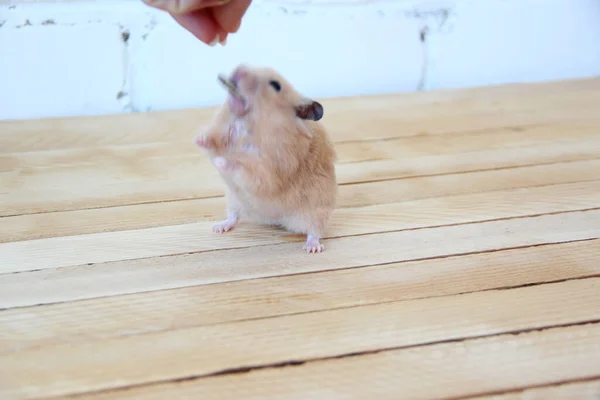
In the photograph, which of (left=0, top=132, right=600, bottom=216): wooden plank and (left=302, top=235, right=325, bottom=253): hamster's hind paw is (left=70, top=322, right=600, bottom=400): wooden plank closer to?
(left=302, top=235, right=325, bottom=253): hamster's hind paw

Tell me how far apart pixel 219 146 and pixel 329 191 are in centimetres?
28

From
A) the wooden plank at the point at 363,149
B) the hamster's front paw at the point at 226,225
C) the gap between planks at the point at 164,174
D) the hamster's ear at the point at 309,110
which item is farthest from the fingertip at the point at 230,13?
the wooden plank at the point at 363,149

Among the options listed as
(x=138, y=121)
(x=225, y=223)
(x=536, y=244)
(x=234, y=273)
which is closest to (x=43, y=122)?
(x=138, y=121)

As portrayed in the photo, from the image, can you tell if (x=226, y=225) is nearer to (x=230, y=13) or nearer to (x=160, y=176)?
(x=160, y=176)

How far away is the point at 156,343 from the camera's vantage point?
3.67 ft

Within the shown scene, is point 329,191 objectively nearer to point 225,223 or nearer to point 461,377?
point 225,223

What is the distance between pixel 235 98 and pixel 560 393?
2.81 ft

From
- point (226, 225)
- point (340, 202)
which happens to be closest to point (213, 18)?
point (226, 225)

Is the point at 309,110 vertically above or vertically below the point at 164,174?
above

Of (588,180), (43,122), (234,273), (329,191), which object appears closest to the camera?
(234,273)

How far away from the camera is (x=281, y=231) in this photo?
5.02 feet

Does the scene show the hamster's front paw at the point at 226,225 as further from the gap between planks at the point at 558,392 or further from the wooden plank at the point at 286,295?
the gap between planks at the point at 558,392

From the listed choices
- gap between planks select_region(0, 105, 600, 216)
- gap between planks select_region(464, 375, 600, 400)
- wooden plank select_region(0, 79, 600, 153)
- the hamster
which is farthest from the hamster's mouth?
wooden plank select_region(0, 79, 600, 153)

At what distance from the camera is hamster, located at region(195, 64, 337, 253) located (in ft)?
4.31
